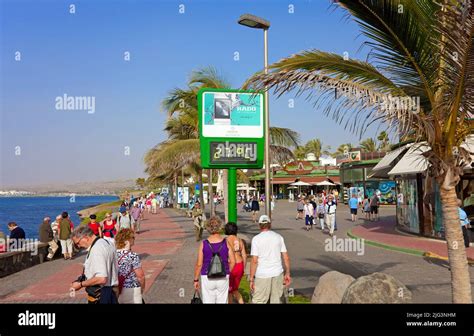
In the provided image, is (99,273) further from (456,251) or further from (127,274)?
(456,251)

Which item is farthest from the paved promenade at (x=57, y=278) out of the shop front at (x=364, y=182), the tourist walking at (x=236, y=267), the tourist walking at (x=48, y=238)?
the shop front at (x=364, y=182)

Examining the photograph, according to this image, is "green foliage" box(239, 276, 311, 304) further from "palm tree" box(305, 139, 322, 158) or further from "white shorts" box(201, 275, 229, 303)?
"palm tree" box(305, 139, 322, 158)

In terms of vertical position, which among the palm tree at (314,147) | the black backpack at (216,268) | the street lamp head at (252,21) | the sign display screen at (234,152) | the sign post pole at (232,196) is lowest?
the black backpack at (216,268)

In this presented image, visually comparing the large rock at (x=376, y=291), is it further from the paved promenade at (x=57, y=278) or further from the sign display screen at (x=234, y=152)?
the sign display screen at (x=234, y=152)

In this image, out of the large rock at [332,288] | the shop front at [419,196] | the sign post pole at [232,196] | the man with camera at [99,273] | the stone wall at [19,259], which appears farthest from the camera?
the shop front at [419,196]

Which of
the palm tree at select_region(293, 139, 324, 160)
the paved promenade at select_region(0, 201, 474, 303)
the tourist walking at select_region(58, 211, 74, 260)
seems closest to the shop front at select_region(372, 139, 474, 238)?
the paved promenade at select_region(0, 201, 474, 303)

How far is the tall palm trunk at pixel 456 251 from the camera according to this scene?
559cm

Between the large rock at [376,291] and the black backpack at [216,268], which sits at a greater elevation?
the black backpack at [216,268]

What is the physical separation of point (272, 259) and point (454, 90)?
10.7 feet

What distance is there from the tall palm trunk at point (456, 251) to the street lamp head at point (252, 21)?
30.9ft

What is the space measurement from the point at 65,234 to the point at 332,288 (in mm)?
11243

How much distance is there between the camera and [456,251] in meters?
5.59

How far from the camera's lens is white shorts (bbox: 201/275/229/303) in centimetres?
616

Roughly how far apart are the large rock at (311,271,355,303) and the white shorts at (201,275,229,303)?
189cm
